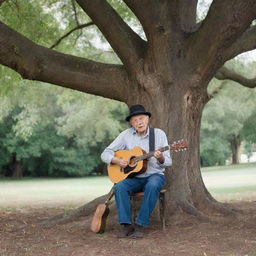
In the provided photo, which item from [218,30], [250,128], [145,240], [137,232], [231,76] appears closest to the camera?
[145,240]

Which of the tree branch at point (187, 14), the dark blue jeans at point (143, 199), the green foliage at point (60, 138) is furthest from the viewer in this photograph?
the green foliage at point (60, 138)

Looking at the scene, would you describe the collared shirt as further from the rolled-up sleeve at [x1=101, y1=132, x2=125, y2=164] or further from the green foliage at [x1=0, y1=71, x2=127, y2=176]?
the green foliage at [x1=0, y1=71, x2=127, y2=176]

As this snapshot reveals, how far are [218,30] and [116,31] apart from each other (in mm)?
1755

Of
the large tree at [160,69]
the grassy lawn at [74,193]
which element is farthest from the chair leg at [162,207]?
the grassy lawn at [74,193]

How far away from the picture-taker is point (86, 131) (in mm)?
35188

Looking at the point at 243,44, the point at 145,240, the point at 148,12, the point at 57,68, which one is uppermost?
the point at 148,12

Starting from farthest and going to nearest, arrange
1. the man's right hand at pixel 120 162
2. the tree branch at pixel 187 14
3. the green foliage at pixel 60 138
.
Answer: the green foliage at pixel 60 138 → the tree branch at pixel 187 14 → the man's right hand at pixel 120 162

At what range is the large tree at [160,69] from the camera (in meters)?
7.39

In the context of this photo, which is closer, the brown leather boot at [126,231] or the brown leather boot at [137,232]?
the brown leather boot at [137,232]

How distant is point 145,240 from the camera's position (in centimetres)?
607

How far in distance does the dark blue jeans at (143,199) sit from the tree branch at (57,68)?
2.07 meters

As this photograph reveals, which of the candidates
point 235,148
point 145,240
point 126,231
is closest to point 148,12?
point 126,231

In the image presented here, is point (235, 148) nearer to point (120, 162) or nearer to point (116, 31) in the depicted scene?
point (116, 31)

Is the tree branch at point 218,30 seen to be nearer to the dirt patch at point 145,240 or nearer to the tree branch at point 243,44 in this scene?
the tree branch at point 243,44
